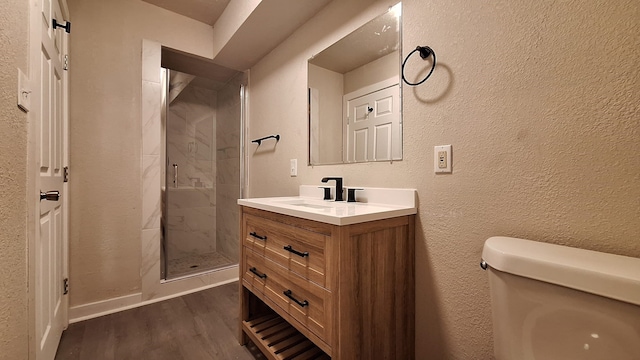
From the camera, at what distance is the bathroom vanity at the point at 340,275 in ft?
2.87

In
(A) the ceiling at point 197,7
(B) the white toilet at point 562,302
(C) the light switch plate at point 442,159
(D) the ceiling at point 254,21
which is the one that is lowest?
(B) the white toilet at point 562,302

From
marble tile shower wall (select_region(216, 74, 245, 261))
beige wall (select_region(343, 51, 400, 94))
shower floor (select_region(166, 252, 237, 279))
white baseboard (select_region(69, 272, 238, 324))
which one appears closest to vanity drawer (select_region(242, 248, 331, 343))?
beige wall (select_region(343, 51, 400, 94))

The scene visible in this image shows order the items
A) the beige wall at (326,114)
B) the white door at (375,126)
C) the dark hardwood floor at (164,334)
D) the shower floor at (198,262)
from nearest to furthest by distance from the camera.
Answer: the white door at (375,126) → the dark hardwood floor at (164,334) → the beige wall at (326,114) → the shower floor at (198,262)

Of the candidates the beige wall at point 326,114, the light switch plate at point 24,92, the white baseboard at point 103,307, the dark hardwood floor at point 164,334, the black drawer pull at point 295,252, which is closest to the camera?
the light switch plate at point 24,92

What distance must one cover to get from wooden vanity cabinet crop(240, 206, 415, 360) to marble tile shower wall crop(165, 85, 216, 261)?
2.22 meters

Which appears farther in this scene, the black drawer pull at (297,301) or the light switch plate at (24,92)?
the black drawer pull at (297,301)

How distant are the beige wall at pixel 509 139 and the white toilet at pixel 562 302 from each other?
0.52 feet

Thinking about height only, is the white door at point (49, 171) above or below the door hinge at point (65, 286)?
above

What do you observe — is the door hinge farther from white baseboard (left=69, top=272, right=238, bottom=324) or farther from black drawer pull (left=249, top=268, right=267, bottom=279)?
black drawer pull (left=249, top=268, right=267, bottom=279)

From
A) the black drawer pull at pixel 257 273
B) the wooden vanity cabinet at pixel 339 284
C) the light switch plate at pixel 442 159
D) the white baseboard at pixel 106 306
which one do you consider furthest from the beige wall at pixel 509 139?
the white baseboard at pixel 106 306

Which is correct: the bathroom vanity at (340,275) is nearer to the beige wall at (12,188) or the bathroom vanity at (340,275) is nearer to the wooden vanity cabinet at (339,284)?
the wooden vanity cabinet at (339,284)

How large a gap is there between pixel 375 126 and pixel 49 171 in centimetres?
168

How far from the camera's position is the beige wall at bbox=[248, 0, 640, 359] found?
0.70 metres

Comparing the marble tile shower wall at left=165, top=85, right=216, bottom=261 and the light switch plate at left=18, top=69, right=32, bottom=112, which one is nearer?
the light switch plate at left=18, top=69, right=32, bottom=112
